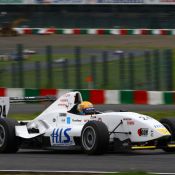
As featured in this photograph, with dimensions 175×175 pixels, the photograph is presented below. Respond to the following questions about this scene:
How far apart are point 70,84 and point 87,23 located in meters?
24.6

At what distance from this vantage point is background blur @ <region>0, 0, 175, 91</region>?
1875 cm

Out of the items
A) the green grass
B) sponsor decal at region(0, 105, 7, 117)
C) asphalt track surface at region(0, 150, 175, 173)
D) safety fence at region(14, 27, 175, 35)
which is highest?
safety fence at region(14, 27, 175, 35)

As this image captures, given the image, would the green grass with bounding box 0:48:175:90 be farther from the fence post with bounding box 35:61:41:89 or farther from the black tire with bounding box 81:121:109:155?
the black tire with bounding box 81:121:109:155

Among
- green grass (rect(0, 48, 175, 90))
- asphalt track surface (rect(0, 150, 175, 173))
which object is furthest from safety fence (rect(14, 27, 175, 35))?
asphalt track surface (rect(0, 150, 175, 173))

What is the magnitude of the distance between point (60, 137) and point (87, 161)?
1220 mm

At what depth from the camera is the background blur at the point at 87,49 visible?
61.5ft

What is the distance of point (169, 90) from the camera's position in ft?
61.2

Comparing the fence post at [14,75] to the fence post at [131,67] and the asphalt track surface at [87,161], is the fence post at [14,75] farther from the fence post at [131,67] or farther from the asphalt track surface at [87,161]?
the asphalt track surface at [87,161]

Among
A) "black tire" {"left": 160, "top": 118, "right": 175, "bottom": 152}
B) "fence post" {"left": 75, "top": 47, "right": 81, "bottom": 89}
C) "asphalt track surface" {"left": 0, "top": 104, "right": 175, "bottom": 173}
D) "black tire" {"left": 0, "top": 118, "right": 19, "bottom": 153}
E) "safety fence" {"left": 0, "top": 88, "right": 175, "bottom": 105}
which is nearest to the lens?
"asphalt track surface" {"left": 0, "top": 104, "right": 175, "bottom": 173}

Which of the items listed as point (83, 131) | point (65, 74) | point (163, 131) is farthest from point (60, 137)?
point (65, 74)

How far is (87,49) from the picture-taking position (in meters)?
25.6

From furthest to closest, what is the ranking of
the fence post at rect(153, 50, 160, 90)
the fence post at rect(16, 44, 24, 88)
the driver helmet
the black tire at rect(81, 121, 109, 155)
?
1. the fence post at rect(16, 44, 24, 88)
2. the fence post at rect(153, 50, 160, 90)
3. the driver helmet
4. the black tire at rect(81, 121, 109, 155)

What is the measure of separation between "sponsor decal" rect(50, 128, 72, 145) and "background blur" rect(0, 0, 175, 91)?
754cm

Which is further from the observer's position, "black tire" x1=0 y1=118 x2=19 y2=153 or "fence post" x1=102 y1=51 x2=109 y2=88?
"fence post" x1=102 y1=51 x2=109 y2=88
